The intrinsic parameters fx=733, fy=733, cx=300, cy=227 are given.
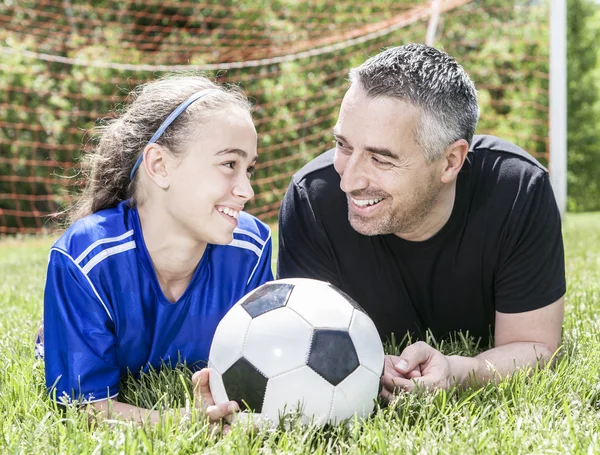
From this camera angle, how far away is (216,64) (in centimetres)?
971

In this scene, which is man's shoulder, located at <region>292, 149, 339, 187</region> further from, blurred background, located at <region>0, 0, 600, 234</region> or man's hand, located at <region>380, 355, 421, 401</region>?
blurred background, located at <region>0, 0, 600, 234</region>

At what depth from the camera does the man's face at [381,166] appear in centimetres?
245

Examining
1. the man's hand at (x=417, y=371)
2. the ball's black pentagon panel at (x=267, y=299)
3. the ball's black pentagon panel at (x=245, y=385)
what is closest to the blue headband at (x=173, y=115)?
the ball's black pentagon panel at (x=267, y=299)

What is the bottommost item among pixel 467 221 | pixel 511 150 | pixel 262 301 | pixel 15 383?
pixel 15 383

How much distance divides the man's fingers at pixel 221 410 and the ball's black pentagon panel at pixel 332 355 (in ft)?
0.77

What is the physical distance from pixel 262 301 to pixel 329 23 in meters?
9.87

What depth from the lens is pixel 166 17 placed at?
11312 millimetres

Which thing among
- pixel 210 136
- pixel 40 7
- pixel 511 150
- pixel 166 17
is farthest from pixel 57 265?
pixel 40 7

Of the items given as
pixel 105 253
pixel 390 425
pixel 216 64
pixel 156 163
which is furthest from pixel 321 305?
pixel 216 64

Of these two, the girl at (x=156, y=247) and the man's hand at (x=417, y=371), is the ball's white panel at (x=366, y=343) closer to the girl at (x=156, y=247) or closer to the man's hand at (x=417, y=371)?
the man's hand at (x=417, y=371)

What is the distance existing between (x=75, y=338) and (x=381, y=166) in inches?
44.9

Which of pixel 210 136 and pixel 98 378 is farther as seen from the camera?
pixel 210 136

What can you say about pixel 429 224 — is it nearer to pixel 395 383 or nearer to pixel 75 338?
pixel 395 383

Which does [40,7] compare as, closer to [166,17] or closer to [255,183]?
[166,17]
